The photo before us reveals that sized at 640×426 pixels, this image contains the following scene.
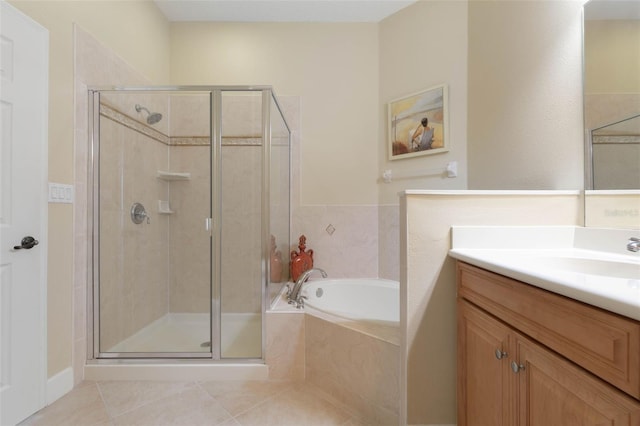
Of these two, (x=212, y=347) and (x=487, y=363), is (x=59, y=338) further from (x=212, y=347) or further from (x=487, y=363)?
(x=487, y=363)

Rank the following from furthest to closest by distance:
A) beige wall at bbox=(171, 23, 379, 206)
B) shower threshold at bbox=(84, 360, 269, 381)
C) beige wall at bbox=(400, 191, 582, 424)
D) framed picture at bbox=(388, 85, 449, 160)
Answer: beige wall at bbox=(171, 23, 379, 206) → framed picture at bbox=(388, 85, 449, 160) → shower threshold at bbox=(84, 360, 269, 381) → beige wall at bbox=(400, 191, 582, 424)

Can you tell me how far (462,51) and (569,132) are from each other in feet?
3.79

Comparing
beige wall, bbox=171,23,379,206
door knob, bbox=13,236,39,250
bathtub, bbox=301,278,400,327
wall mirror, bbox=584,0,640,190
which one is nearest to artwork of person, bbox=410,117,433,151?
beige wall, bbox=171,23,379,206

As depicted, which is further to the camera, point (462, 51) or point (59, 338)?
point (462, 51)

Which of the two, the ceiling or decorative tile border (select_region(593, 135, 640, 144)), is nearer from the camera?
decorative tile border (select_region(593, 135, 640, 144))

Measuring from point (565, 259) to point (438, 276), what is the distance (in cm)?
44

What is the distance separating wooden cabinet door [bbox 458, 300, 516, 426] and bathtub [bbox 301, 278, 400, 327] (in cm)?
109

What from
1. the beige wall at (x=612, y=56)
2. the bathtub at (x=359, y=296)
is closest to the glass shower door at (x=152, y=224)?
the bathtub at (x=359, y=296)

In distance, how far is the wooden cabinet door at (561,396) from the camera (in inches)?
20.5

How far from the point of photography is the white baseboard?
1452mm

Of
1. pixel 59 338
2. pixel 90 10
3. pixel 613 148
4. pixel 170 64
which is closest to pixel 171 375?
pixel 59 338

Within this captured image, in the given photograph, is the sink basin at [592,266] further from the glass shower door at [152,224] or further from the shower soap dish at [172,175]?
the shower soap dish at [172,175]

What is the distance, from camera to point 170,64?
265 centimetres

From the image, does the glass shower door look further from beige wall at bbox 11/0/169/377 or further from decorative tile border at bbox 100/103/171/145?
beige wall at bbox 11/0/169/377
